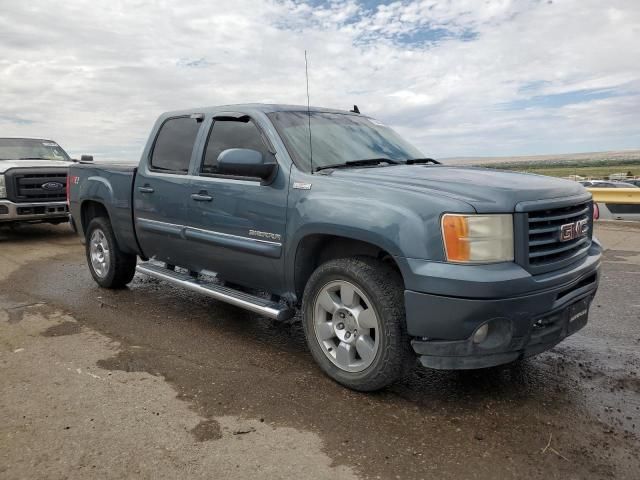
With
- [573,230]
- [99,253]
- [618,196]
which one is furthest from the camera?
[618,196]

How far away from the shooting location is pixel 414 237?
3064mm

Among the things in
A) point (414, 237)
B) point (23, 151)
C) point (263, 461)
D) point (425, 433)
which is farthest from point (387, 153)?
point (23, 151)

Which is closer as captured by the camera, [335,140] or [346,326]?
[346,326]

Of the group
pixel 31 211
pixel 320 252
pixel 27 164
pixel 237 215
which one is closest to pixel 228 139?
pixel 237 215

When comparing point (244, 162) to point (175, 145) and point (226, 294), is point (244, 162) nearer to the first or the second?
point (226, 294)

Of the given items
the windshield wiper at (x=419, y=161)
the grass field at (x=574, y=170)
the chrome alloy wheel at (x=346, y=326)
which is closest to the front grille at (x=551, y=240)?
the chrome alloy wheel at (x=346, y=326)

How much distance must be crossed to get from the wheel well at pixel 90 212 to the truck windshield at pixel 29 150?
5.52 m

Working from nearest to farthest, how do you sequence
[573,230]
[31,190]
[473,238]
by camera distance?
[473,238]
[573,230]
[31,190]

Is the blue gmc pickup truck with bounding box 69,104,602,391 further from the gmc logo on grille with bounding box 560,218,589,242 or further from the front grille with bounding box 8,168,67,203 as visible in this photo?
the front grille with bounding box 8,168,67,203

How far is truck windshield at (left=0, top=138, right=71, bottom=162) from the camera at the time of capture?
10.9 meters

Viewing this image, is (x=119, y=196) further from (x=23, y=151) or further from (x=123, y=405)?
(x=23, y=151)

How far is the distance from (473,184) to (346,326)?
46.3 inches

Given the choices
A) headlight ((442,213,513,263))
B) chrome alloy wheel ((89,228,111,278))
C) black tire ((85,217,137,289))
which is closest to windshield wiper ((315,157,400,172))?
headlight ((442,213,513,263))

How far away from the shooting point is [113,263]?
19.7ft
